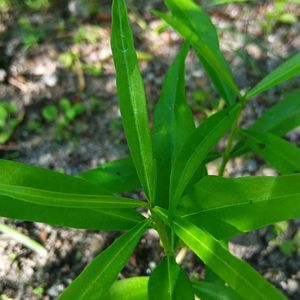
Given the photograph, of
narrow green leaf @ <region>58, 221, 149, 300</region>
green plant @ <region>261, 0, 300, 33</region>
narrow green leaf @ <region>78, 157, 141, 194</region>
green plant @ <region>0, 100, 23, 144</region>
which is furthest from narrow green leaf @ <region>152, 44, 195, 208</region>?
green plant @ <region>261, 0, 300, 33</region>

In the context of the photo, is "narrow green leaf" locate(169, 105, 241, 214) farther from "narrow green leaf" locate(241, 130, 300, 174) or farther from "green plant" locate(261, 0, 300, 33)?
"green plant" locate(261, 0, 300, 33)

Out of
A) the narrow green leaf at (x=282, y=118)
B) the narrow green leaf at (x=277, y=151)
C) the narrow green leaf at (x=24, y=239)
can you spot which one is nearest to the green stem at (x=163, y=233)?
the narrow green leaf at (x=277, y=151)

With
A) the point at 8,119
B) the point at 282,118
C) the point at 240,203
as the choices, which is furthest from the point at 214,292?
the point at 8,119

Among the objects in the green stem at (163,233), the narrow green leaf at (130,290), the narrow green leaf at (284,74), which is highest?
the narrow green leaf at (284,74)

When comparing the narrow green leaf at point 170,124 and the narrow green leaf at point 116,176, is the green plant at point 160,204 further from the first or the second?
the narrow green leaf at point 116,176

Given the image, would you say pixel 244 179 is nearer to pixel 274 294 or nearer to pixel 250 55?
pixel 274 294

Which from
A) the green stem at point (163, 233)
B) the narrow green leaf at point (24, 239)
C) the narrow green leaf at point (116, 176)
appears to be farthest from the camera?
the narrow green leaf at point (24, 239)

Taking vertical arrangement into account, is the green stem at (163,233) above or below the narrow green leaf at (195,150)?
below

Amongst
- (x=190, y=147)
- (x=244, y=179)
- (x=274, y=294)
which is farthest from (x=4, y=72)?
(x=274, y=294)
